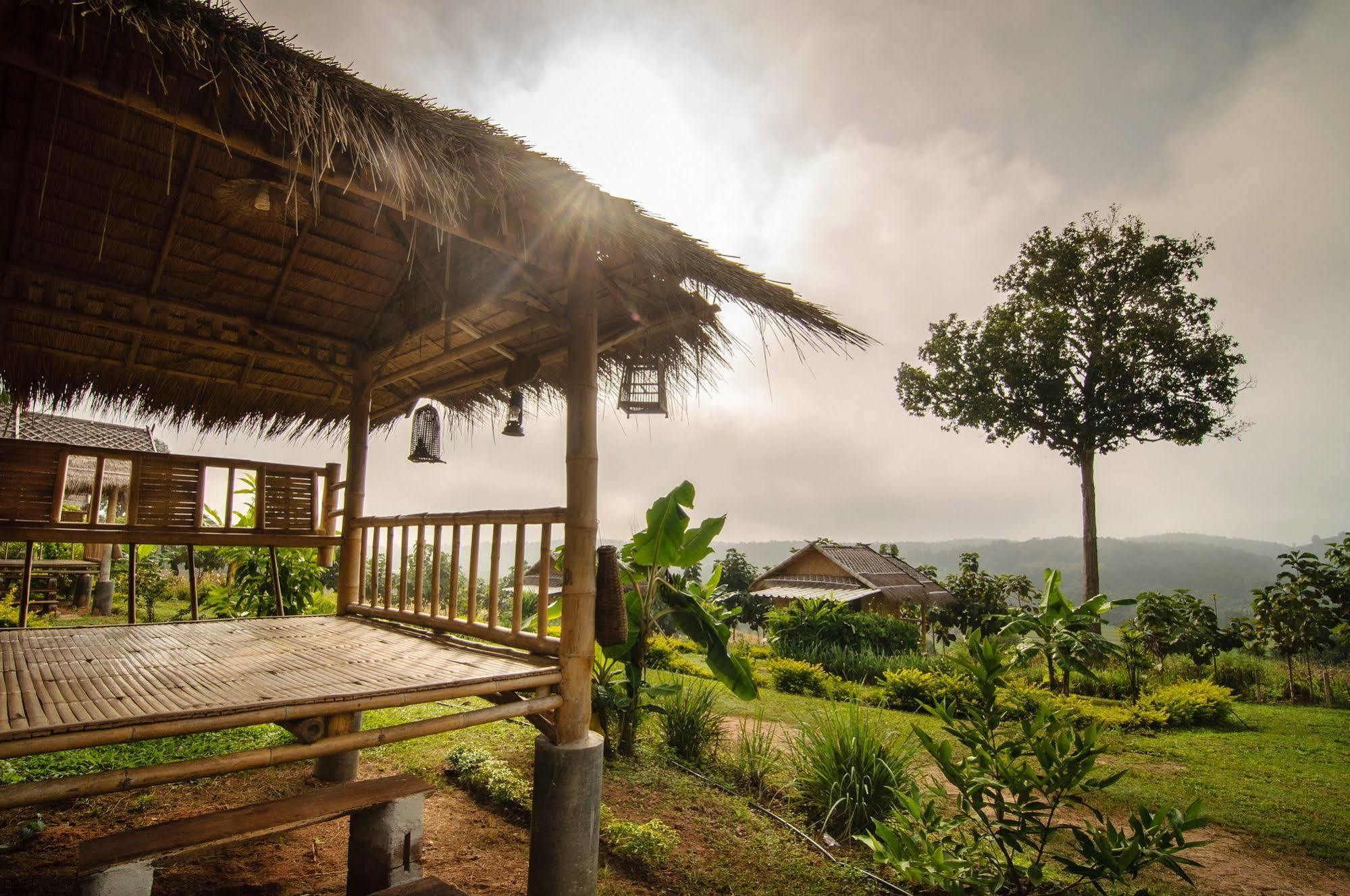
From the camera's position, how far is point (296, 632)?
4.05 metres

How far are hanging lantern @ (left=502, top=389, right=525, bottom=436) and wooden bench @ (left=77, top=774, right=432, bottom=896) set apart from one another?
2.57 meters

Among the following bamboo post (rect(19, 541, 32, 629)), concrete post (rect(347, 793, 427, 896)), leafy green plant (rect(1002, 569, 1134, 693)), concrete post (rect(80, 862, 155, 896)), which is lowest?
concrete post (rect(347, 793, 427, 896))

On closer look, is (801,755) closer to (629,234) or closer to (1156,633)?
(629,234)

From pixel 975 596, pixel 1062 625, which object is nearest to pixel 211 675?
pixel 1062 625

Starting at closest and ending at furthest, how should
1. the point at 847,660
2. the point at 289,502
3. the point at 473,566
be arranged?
the point at 473,566 < the point at 289,502 < the point at 847,660

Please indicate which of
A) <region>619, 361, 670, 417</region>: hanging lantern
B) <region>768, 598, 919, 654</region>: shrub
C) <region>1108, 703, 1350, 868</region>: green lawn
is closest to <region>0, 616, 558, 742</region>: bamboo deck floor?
<region>619, 361, 670, 417</region>: hanging lantern

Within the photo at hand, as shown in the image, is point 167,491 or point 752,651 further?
point 752,651

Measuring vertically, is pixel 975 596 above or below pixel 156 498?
below

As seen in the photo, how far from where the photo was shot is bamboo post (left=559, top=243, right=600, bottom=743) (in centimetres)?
318

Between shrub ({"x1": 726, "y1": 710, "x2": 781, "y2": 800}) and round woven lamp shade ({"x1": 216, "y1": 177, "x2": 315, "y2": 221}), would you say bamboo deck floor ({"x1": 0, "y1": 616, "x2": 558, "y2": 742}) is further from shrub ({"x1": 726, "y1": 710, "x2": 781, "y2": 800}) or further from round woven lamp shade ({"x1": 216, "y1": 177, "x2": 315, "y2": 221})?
shrub ({"x1": 726, "y1": 710, "x2": 781, "y2": 800})

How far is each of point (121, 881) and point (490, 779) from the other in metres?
2.60

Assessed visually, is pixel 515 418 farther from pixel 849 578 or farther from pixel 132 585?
pixel 849 578

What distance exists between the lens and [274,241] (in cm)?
433

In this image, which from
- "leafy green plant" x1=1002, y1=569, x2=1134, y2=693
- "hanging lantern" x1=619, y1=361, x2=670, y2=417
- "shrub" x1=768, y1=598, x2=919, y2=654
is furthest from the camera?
"shrub" x1=768, y1=598, x2=919, y2=654
